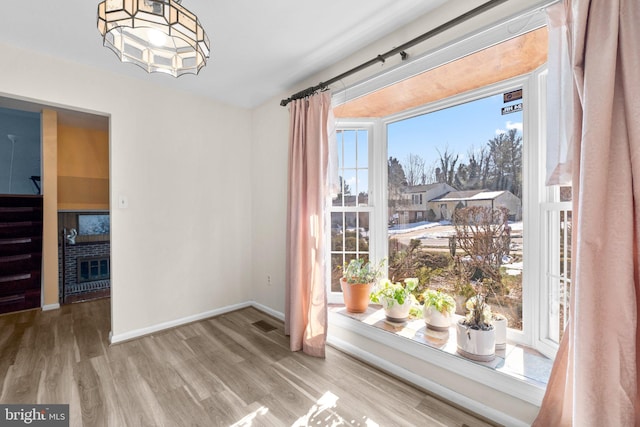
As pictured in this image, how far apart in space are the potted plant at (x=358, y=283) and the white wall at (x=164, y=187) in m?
1.47

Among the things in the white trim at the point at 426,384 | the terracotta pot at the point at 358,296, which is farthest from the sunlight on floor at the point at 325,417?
the terracotta pot at the point at 358,296

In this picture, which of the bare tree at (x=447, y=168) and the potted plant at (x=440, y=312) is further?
the bare tree at (x=447, y=168)

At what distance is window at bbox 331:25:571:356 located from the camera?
5.45 ft

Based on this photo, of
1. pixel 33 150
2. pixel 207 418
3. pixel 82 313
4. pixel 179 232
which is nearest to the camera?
pixel 207 418

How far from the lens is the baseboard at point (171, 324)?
2.48 metres

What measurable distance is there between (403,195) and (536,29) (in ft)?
4.43

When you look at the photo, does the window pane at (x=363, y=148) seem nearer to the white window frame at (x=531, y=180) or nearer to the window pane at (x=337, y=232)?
the window pane at (x=337, y=232)

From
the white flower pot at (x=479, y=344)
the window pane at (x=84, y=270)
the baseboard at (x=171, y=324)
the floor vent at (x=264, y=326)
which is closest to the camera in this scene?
the white flower pot at (x=479, y=344)

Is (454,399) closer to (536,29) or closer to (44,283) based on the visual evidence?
(536,29)

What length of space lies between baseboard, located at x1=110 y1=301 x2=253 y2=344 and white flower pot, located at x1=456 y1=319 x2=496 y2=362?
243cm

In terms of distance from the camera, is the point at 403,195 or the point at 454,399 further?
the point at 403,195

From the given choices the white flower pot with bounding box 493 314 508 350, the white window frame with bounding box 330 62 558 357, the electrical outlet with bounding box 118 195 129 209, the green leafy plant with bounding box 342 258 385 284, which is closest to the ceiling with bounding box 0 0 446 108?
the white window frame with bounding box 330 62 558 357

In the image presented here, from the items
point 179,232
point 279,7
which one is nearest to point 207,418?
point 179,232

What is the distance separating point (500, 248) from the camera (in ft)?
6.33
